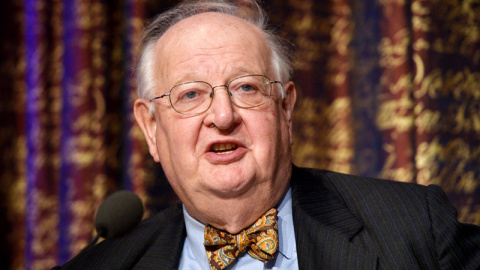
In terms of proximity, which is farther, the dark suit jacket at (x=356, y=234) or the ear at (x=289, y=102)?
the ear at (x=289, y=102)

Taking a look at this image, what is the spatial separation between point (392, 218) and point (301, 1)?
1472mm

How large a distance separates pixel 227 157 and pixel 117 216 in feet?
1.29

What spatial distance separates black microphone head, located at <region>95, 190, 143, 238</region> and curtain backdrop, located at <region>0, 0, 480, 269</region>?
1116 mm

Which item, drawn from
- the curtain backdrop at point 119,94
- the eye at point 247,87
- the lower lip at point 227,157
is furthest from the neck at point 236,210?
the curtain backdrop at point 119,94

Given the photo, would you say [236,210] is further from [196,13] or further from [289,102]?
[196,13]

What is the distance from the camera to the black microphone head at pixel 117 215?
4.64 feet

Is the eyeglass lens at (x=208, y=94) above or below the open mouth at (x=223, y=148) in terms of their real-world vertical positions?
above

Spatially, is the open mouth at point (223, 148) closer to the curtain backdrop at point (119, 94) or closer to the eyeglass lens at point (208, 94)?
the eyeglass lens at point (208, 94)

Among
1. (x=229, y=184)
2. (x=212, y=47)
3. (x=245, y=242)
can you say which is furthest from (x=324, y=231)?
(x=212, y=47)

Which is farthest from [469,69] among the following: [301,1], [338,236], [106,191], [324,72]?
[106,191]

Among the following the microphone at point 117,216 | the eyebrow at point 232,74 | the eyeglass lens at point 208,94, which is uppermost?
the eyebrow at point 232,74

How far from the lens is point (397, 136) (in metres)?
2.39

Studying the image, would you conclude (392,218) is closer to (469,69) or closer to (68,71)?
(469,69)

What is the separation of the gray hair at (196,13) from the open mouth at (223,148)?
1.22ft
